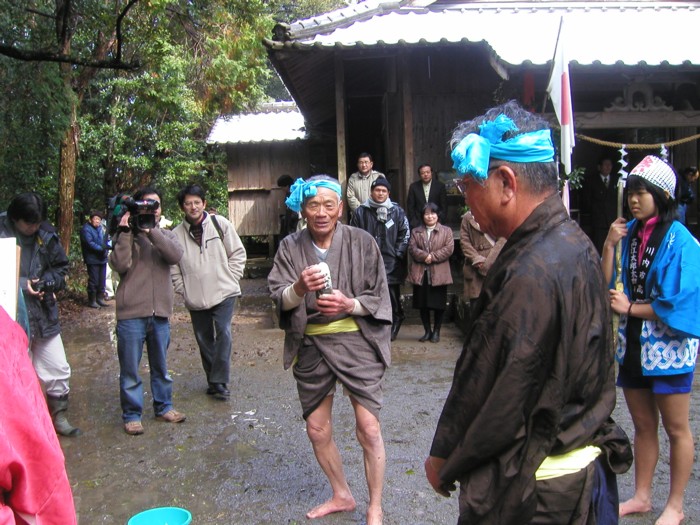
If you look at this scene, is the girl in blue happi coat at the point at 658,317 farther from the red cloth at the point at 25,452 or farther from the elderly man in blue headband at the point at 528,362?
the red cloth at the point at 25,452

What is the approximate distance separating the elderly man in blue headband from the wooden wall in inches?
586

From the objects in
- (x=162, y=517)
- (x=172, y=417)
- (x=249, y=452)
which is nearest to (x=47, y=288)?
(x=172, y=417)

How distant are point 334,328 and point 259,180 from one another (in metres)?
13.4

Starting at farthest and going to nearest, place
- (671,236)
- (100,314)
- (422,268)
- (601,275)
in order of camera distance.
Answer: (100,314), (422,268), (671,236), (601,275)

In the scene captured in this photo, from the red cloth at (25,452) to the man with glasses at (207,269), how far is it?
426 cm

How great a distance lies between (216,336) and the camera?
608cm

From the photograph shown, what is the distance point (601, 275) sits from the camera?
1899 mm

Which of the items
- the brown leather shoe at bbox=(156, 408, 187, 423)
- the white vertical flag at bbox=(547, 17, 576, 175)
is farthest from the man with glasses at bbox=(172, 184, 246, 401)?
the white vertical flag at bbox=(547, 17, 576, 175)

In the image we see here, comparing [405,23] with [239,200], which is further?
[239,200]

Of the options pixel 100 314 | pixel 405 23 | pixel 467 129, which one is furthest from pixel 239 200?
pixel 467 129

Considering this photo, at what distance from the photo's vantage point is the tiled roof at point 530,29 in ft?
25.8

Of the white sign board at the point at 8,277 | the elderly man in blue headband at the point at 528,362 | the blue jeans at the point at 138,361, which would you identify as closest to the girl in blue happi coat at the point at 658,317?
the elderly man in blue headband at the point at 528,362

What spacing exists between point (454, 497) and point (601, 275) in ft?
8.34

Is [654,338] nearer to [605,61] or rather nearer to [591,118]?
[605,61]
